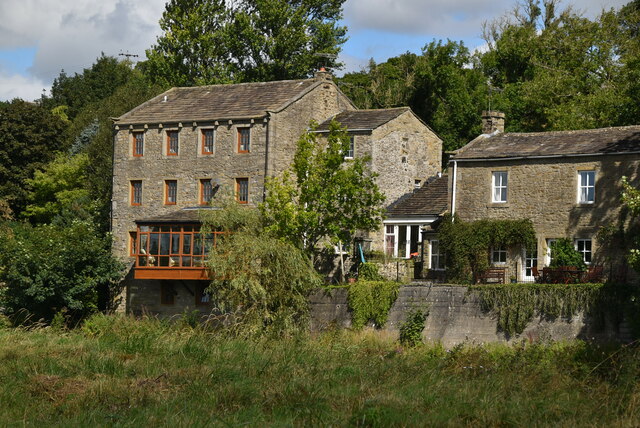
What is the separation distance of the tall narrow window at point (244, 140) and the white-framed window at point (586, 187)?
572 inches

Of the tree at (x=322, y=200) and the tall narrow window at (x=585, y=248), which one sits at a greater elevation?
the tree at (x=322, y=200)

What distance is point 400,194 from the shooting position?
47.0 m

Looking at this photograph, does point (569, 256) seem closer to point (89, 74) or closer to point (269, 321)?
point (269, 321)

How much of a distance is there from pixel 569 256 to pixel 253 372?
1475cm

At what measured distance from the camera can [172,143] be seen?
47938mm

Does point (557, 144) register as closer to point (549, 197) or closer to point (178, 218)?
point (549, 197)

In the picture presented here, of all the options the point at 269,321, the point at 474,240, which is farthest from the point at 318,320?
the point at 474,240

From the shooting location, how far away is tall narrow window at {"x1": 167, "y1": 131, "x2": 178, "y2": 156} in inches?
1881

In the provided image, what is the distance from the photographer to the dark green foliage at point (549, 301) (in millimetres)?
A: 32938

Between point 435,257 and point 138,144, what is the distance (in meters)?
15.4

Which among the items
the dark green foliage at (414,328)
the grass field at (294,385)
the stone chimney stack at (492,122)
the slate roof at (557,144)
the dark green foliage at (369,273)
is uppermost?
the stone chimney stack at (492,122)

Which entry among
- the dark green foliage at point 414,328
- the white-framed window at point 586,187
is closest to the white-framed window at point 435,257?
the dark green foliage at point 414,328

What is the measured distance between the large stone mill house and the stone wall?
5.94m

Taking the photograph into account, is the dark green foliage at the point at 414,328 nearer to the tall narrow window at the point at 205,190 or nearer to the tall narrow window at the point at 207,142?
the tall narrow window at the point at 205,190
